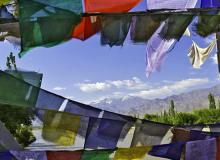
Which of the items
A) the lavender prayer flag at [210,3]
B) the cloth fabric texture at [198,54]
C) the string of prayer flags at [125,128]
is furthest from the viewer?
the cloth fabric texture at [198,54]

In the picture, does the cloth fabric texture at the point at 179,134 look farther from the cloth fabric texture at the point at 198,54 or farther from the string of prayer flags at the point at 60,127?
the cloth fabric texture at the point at 198,54

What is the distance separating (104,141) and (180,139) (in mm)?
844

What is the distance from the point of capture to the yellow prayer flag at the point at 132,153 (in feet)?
12.1

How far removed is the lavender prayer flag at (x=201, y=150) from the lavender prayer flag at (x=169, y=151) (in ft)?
0.23

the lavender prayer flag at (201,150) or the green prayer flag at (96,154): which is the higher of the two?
the green prayer flag at (96,154)

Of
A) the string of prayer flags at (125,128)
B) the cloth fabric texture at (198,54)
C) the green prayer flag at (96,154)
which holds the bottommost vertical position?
the cloth fabric texture at (198,54)

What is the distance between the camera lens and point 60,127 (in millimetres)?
4207

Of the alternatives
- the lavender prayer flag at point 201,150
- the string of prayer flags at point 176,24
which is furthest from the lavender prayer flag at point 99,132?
the string of prayer flags at point 176,24

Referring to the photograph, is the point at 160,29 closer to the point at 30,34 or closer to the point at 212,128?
the point at 30,34

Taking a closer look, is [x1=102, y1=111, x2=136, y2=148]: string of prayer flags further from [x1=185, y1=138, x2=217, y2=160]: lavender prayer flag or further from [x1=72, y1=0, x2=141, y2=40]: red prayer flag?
[x1=72, y1=0, x2=141, y2=40]: red prayer flag

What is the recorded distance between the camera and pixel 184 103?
192000 millimetres

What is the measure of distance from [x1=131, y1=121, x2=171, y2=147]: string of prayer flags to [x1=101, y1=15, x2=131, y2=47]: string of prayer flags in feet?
2.96

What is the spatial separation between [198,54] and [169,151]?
4.48 meters

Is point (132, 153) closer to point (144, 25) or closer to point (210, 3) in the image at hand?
point (144, 25)
